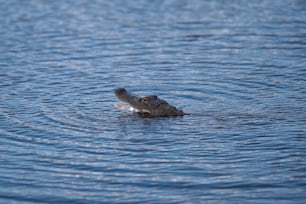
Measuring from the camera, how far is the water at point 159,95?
10.9 metres

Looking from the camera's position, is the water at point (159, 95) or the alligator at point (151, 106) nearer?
the water at point (159, 95)

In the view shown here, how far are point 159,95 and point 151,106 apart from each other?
1.82m

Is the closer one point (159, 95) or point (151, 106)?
point (151, 106)

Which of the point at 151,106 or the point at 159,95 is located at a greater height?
the point at 159,95

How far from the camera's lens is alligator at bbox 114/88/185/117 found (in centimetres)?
1421

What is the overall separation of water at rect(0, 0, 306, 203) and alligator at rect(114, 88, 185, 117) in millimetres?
219

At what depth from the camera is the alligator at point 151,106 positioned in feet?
46.6

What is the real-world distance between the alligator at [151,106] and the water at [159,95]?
0.22m

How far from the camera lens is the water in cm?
1085

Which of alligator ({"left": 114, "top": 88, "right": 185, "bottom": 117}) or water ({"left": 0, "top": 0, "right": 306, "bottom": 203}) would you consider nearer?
water ({"left": 0, "top": 0, "right": 306, "bottom": 203})

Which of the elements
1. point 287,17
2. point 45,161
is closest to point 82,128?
point 45,161

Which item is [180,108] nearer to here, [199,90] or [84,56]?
[199,90]

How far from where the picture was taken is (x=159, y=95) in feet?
52.7

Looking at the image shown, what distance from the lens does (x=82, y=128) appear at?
13617 millimetres
